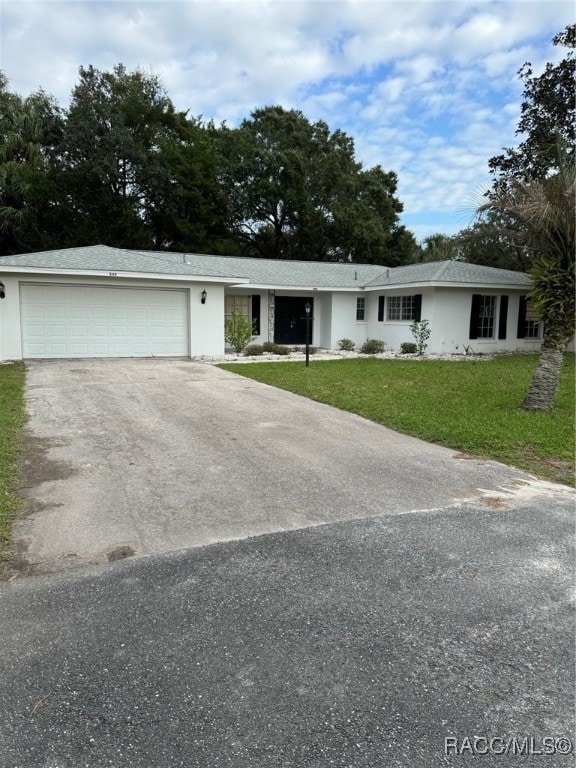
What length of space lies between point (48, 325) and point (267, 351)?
6717 millimetres

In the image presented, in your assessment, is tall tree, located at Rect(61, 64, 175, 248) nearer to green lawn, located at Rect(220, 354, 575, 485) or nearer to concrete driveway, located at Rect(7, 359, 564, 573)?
green lawn, located at Rect(220, 354, 575, 485)

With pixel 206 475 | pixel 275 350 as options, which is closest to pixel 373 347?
pixel 275 350

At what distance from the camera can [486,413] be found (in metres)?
7.97

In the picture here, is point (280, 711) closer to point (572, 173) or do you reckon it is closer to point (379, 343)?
point (572, 173)

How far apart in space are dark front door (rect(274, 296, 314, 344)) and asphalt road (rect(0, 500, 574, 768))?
16.6 meters

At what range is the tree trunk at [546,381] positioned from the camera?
8055 millimetres

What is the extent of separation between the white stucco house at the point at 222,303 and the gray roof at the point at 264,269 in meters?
0.05

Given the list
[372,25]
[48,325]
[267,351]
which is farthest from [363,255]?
[372,25]

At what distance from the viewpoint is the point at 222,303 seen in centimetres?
1612

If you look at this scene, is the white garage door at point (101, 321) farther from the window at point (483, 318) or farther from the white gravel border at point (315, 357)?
the window at point (483, 318)

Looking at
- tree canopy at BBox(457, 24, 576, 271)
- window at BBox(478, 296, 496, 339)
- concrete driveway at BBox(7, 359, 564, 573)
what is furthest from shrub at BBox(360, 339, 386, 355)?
concrete driveway at BBox(7, 359, 564, 573)

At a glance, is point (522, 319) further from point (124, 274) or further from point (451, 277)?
point (124, 274)

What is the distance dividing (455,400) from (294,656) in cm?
735

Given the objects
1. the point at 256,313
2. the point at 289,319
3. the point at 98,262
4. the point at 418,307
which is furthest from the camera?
the point at 289,319
